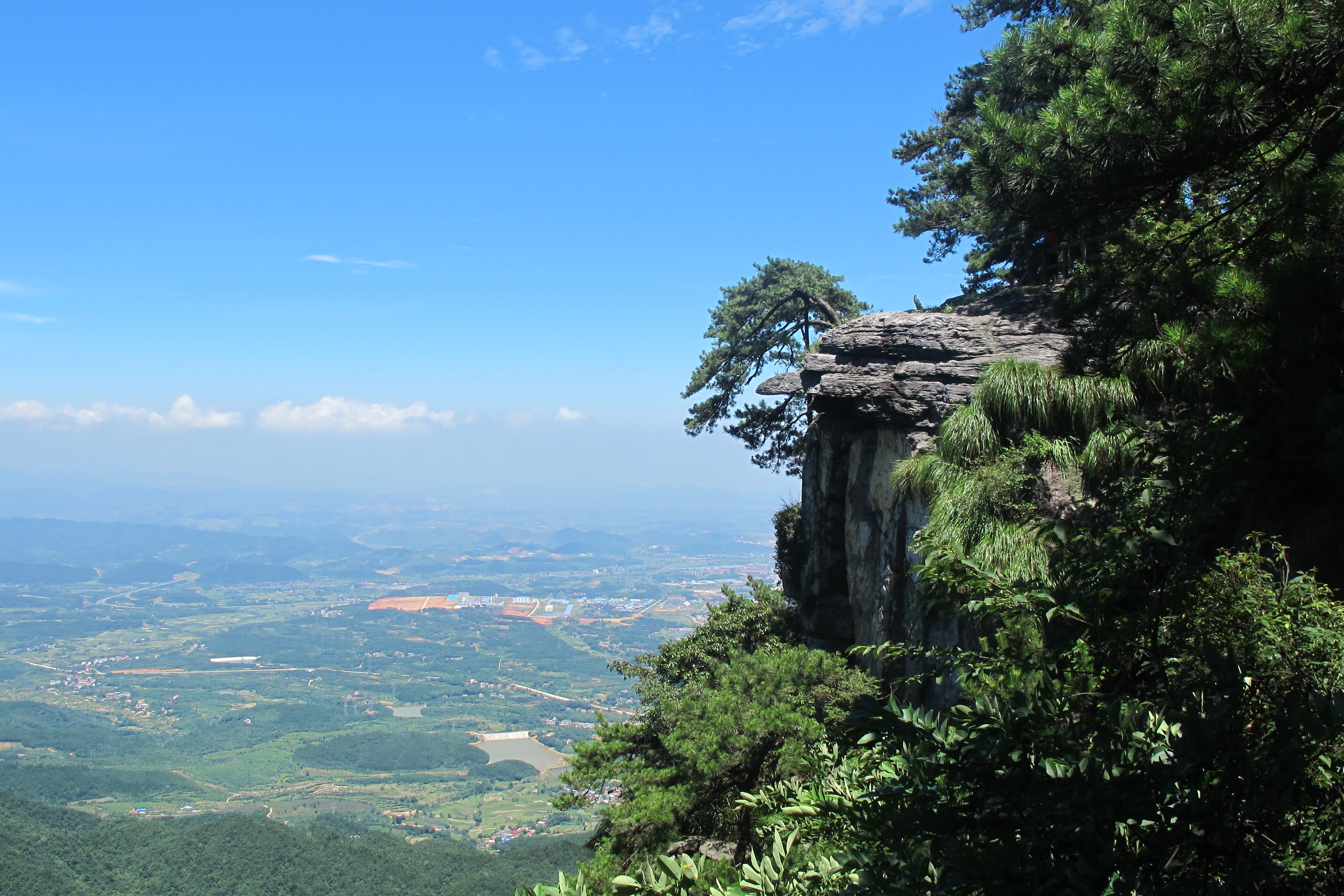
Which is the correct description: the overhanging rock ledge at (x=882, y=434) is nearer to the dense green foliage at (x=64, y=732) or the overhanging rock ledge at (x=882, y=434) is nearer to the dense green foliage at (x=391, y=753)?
the dense green foliage at (x=391, y=753)

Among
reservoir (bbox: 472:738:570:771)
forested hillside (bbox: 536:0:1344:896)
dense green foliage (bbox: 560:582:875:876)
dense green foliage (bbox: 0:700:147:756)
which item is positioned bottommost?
reservoir (bbox: 472:738:570:771)

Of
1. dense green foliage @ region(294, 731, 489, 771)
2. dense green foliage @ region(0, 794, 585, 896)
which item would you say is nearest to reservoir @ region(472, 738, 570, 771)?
dense green foliage @ region(294, 731, 489, 771)

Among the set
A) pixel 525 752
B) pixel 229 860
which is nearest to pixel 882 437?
pixel 229 860

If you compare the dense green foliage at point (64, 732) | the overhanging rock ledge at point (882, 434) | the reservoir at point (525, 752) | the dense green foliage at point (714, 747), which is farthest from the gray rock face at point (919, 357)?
the dense green foliage at point (64, 732)

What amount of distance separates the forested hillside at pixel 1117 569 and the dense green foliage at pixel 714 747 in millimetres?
54

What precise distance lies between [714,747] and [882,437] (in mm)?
5141

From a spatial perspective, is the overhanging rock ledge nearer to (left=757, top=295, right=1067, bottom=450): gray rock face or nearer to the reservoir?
(left=757, top=295, right=1067, bottom=450): gray rock face

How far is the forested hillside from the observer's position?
2.39m

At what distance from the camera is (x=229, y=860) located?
4381 cm

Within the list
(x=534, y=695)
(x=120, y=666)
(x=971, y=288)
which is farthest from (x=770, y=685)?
(x=120, y=666)

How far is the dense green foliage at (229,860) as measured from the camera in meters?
38.5

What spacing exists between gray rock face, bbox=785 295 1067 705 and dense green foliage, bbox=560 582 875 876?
4.02 feet

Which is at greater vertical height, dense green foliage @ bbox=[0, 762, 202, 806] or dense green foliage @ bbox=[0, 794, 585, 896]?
dense green foliage @ bbox=[0, 794, 585, 896]

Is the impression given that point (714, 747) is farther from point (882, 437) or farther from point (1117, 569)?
point (1117, 569)
